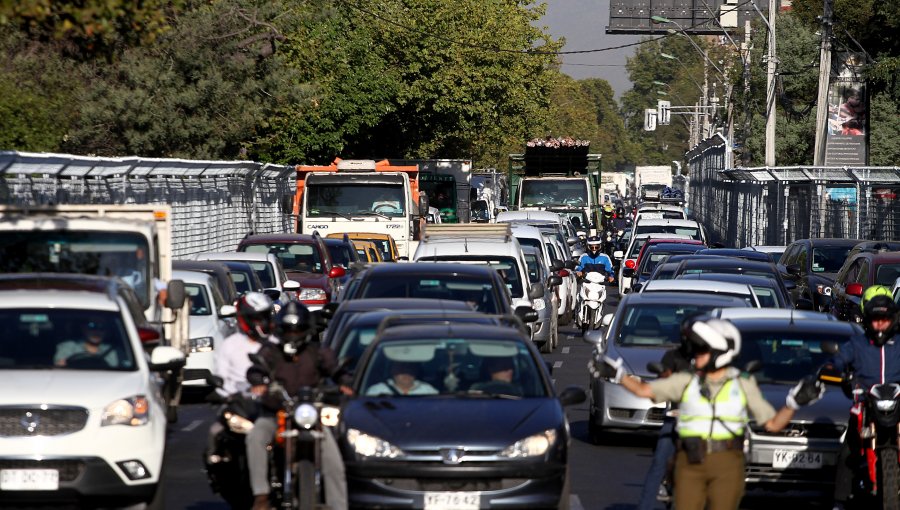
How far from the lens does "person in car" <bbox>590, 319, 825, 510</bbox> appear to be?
345 inches

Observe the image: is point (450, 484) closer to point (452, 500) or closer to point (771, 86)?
point (452, 500)

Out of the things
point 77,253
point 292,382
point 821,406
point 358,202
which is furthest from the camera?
point 358,202

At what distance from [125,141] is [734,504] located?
34530mm

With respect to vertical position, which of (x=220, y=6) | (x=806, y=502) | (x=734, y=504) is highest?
(x=220, y=6)

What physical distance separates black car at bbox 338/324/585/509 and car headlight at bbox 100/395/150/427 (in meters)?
1.29

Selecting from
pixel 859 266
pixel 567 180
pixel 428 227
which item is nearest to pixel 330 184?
pixel 428 227

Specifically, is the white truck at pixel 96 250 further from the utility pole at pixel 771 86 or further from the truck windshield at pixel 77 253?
the utility pole at pixel 771 86

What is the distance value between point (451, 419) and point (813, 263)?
69.2 feet

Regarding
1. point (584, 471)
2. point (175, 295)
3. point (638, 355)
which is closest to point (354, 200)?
point (638, 355)

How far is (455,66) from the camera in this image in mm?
71062

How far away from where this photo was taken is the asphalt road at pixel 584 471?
496 inches

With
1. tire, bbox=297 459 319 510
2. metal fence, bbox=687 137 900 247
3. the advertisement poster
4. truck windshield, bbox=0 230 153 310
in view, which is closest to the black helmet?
tire, bbox=297 459 319 510

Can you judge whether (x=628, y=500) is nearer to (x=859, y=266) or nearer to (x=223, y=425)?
(x=223, y=425)

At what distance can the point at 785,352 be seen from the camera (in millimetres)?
13789
